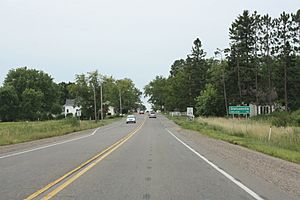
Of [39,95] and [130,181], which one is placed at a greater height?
[39,95]

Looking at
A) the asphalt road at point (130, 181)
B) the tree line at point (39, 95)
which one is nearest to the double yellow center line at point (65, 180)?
the asphalt road at point (130, 181)

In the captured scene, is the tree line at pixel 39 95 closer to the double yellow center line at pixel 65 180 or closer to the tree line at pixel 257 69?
the tree line at pixel 257 69

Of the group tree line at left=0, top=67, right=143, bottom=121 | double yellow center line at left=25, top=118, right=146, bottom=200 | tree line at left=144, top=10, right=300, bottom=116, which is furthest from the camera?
tree line at left=0, top=67, right=143, bottom=121

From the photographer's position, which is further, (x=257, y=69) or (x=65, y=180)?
(x=257, y=69)

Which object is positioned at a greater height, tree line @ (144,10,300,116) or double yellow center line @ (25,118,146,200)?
tree line @ (144,10,300,116)

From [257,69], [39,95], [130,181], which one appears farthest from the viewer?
[39,95]

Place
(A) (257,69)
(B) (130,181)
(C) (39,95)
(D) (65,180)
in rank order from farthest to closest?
(C) (39,95), (A) (257,69), (D) (65,180), (B) (130,181)

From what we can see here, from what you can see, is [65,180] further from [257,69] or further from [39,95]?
[39,95]

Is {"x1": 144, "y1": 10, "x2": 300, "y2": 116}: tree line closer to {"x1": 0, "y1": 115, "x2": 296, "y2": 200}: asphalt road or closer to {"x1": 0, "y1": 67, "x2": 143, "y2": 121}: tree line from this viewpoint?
{"x1": 0, "y1": 67, "x2": 143, "y2": 121}: tree line

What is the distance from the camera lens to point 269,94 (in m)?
73.8

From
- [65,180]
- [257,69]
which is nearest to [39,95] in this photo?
[257,69]

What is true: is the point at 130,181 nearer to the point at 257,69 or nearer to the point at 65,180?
the point at 65,180

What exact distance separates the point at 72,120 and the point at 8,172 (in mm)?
47521

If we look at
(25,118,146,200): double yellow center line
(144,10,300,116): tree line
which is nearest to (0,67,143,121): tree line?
(144,10,300,116): tree line
